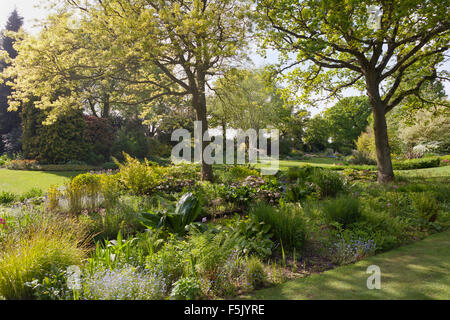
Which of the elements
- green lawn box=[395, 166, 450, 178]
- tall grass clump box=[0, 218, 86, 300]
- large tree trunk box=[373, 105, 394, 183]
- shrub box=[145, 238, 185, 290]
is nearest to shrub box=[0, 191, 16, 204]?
tall grass clump box=[0, 218, 86, 300]

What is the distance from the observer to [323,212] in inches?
184

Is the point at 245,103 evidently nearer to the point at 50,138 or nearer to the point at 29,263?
the point at 29,263

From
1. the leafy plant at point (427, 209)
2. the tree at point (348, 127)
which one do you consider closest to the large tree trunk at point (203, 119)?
the leafy plant at point (427, 209)

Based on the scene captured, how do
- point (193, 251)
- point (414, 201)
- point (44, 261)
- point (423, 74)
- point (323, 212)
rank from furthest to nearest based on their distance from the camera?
1. point (423, 74)
2. point (414, 201)
3. point (323, 212)
4. point (193, 251)
5. point (44, 261)

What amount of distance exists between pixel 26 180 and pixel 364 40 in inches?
502

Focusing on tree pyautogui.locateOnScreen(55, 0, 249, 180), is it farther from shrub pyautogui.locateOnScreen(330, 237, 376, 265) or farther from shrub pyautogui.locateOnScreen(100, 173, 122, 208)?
shrub pyautogui.locateOnScreen(330, 237, 376, 265)

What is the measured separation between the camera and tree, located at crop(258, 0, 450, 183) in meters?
7.05

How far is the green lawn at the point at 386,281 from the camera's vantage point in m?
2.40

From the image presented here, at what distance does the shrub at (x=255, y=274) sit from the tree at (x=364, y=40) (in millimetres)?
5921

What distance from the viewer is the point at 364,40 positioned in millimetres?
8117

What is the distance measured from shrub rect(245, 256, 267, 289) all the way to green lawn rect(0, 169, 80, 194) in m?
8.36
